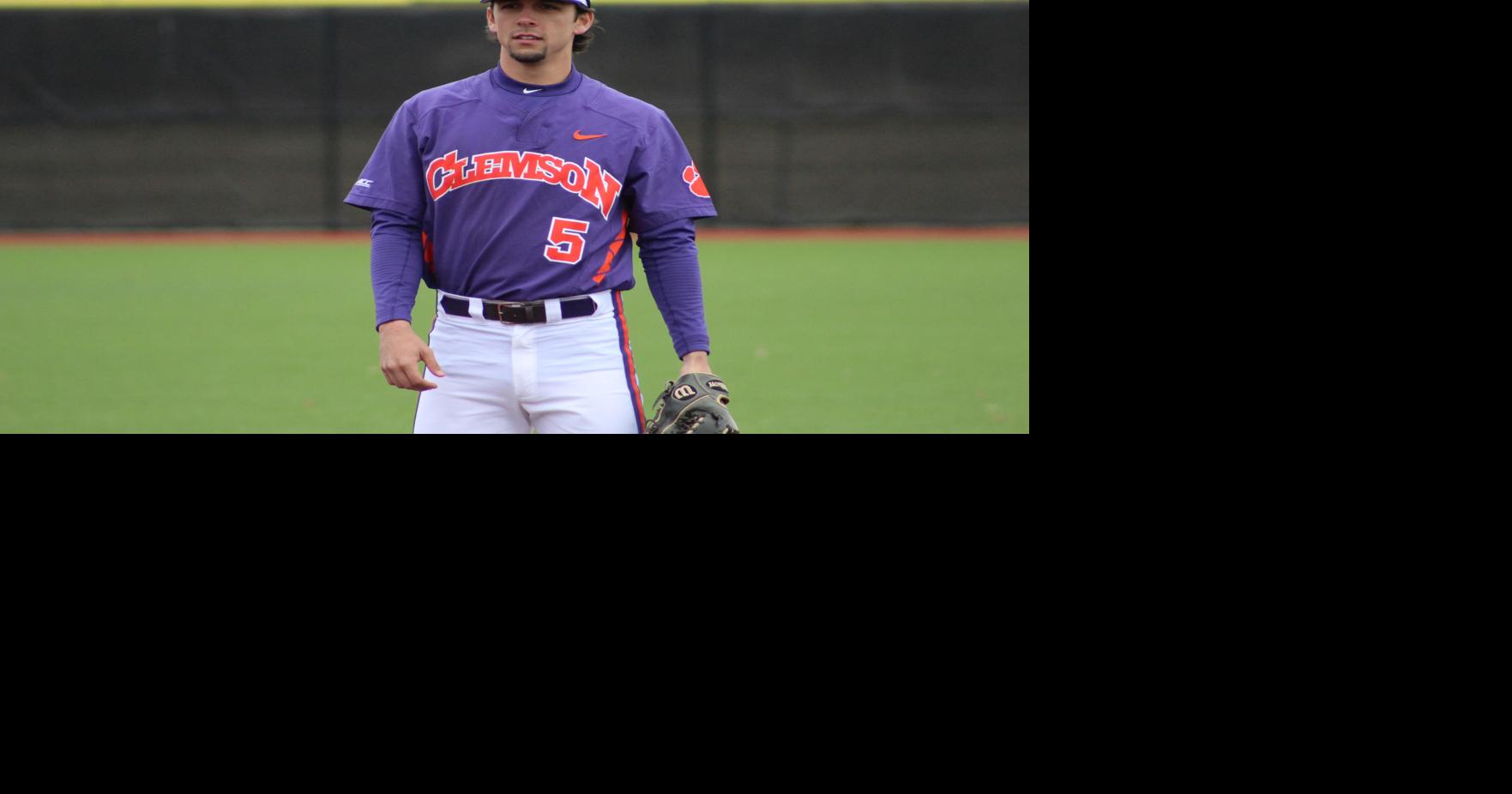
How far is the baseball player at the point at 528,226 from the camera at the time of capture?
3.26m

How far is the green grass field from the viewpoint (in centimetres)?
691

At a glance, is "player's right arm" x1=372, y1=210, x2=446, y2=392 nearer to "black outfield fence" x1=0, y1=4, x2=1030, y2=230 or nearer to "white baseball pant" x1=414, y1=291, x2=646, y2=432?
"white baseball pant" x1=414, y1=291, x2=646, y2=432

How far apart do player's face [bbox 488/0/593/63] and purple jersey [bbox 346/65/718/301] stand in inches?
4.3

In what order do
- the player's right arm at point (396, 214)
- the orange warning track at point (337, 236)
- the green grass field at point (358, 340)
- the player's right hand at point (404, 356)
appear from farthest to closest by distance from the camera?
the orange warning track at point (337, 236)
the green grass field at point (358, 340)
the player's right arm at point (396, 214)
the player's right hand at point (404, 356)

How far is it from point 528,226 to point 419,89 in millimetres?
13956

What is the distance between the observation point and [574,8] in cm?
326

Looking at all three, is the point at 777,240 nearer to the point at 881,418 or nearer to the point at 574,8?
the point at 881,418

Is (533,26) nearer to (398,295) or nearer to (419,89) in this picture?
(398,295)

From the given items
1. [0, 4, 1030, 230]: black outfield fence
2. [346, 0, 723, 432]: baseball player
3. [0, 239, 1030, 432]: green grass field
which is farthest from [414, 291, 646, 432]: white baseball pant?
[0, 4, 1030, 230]: black outfield fence

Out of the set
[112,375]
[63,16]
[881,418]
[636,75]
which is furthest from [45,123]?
[881,418]

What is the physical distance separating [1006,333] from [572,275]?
6.36 meters

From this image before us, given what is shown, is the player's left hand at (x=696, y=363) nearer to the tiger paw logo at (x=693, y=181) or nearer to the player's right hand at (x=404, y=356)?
the tiger paw logo at (x=693, y=181)

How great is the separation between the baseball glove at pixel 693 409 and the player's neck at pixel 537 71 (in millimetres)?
755

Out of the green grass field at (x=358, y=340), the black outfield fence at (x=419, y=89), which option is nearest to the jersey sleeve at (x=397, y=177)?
the green grass field at (x=358, y=340)
